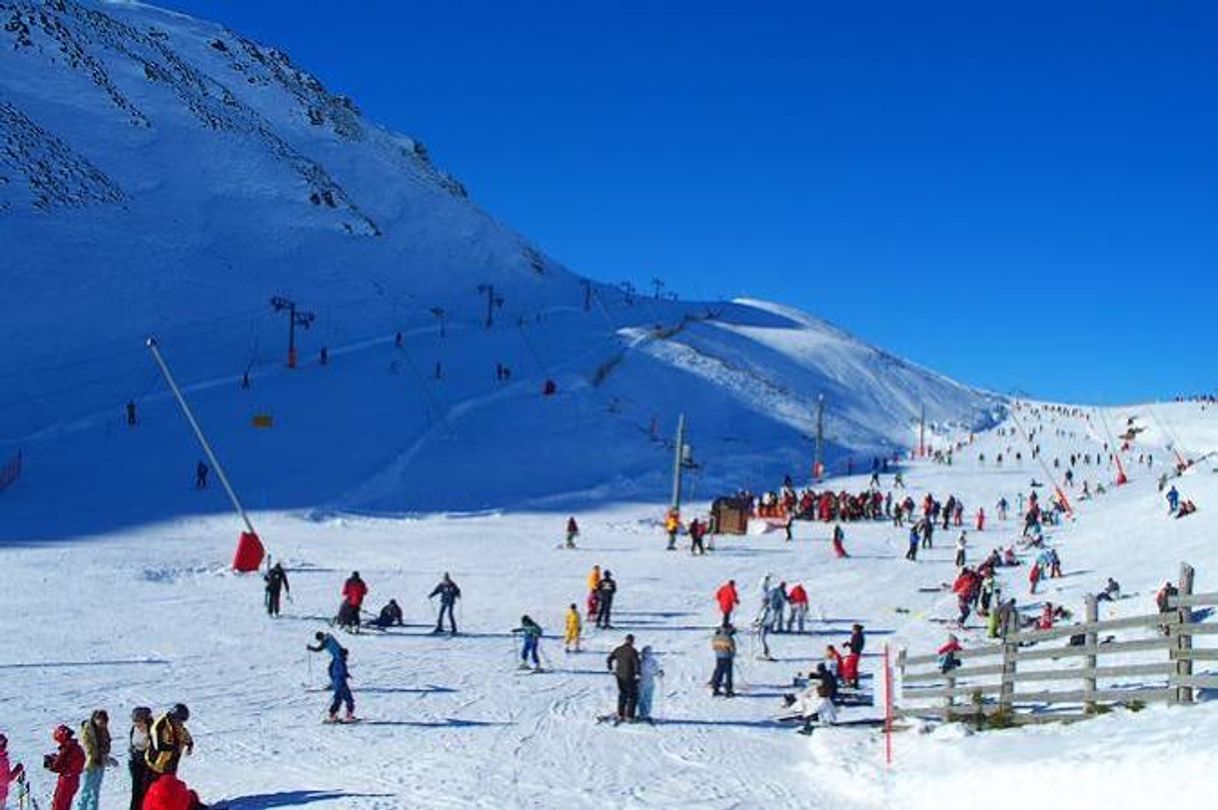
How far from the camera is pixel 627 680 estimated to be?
14.8 metres

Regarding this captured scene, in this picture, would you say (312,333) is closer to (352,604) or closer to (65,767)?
(352,604)

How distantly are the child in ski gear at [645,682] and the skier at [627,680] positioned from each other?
10 centimetres

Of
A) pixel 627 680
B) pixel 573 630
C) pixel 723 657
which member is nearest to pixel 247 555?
pixel 573 630

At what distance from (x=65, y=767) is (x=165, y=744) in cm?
110

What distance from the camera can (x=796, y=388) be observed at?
8412 cm

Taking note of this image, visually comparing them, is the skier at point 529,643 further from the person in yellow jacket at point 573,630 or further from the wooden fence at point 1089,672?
the wooden fence at point 1089,672

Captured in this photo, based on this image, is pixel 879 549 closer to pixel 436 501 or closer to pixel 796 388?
pixel 436 501

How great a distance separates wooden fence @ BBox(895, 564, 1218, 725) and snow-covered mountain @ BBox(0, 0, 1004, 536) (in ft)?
87.2

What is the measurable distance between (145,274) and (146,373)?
18.6 meters

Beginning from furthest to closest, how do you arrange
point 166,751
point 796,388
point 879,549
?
point 796,388 < point 879,549 < point 166,751

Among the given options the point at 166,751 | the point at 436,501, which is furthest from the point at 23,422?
the point at 166,751

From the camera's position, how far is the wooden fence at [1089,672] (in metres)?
10.3

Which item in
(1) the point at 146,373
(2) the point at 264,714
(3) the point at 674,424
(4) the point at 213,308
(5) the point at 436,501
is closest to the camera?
(2) the point at 264,714

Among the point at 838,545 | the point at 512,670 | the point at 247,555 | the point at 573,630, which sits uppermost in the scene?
the point at 838,545
